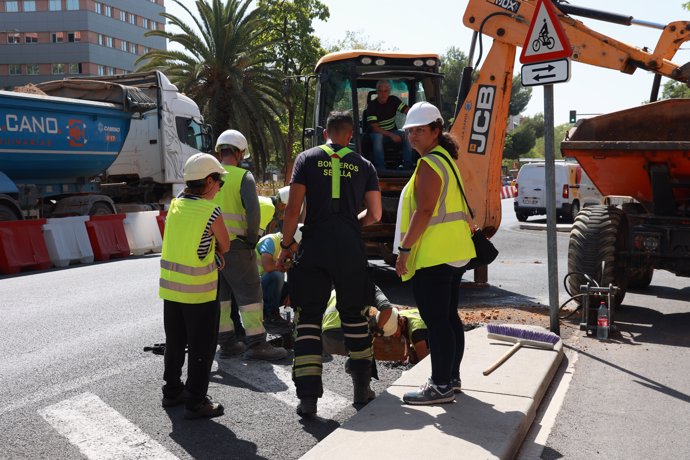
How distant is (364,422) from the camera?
15.0 ft

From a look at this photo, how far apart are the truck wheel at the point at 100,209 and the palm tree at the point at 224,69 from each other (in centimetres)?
1101

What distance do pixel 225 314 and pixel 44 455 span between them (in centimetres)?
257

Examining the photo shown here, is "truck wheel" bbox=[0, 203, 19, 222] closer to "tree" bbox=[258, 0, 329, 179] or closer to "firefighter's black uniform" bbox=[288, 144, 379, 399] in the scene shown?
"firefighter's black uniform" bbox=[288, 144, 379, 399]

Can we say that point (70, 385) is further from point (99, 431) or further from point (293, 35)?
point (293, 35)

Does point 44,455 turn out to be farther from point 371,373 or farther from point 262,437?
point 371,373

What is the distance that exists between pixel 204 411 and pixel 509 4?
6915 mm

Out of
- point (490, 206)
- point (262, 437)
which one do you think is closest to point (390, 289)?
point (490, 206)

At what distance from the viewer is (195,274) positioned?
16.6ft

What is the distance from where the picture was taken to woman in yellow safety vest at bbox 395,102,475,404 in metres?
4.88

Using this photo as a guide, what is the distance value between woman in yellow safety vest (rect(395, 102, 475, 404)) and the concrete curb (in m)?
0.20

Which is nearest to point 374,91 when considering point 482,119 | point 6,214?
point 482,119

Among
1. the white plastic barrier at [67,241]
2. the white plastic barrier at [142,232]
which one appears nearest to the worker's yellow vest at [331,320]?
the white plastic barrier at [67,241]

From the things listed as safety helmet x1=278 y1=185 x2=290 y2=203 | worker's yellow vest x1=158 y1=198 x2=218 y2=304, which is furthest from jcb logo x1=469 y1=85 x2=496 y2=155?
worker's yellow vest x1=158 y1=198 x2=218 y2=304

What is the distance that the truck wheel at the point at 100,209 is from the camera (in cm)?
1756
